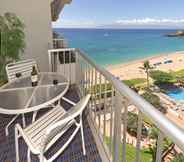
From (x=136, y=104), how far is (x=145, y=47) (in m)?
26.9

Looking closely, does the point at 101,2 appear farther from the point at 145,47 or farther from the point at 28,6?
the point at 28,6

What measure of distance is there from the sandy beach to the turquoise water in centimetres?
333

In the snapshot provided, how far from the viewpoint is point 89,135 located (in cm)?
257

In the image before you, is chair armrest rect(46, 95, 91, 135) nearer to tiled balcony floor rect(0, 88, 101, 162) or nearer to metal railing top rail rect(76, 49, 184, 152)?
metal railing top rail rect(76, 49, 184, 152)

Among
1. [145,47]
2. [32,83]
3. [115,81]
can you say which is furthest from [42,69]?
[145,47]

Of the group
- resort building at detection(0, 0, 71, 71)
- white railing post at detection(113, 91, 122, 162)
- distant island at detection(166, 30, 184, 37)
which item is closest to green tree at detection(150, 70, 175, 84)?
distant island at detection(166, 30, 184, 37)

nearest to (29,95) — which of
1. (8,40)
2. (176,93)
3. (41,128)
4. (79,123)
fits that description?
(41,128)

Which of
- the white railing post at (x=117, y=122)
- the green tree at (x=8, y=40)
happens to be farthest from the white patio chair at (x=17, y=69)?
the white railing post at (x=117, y=122)

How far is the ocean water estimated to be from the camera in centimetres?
2370

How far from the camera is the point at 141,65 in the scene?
23.0 metres

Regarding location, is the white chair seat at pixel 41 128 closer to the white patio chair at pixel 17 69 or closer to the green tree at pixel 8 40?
the white patio chair at pixel 17 69

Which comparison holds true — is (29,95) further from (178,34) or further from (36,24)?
(178,34)

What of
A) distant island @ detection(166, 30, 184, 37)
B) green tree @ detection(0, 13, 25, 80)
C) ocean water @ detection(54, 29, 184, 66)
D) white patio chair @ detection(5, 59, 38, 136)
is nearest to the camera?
white patio chair @ detection(5, 59, 38, 136)

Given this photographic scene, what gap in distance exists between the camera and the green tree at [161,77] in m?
23.0
